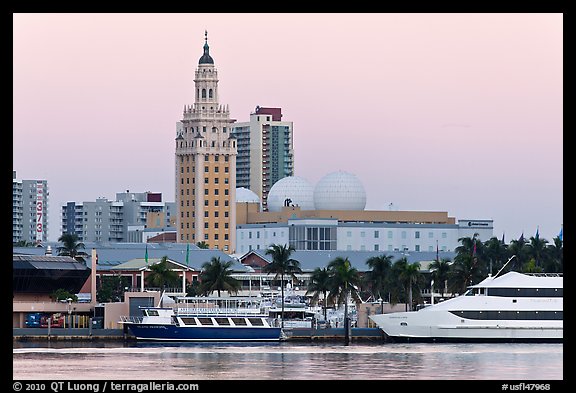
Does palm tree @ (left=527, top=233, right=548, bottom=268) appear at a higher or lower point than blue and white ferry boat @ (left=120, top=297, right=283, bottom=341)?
higher

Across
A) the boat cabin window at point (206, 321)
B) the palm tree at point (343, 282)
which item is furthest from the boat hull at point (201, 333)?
the palm tree at point (343, 282)

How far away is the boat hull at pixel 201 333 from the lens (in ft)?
381

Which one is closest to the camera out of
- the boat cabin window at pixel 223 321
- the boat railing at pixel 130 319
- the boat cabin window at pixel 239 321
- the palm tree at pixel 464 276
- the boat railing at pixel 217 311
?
the boat railing at pixel 217 311

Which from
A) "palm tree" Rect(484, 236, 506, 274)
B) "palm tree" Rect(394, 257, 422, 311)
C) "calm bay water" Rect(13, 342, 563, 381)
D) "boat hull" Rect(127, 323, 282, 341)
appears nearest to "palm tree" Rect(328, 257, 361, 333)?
"palm tree" Rect(394, 257, 422, 311)

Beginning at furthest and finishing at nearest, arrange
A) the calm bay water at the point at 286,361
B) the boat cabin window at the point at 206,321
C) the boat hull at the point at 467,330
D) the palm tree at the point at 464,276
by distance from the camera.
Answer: the palm tree at the point at 464,276 → the boat cabin window at the point at 206,321 → the boat hull at the point at 467,330 → the calm bay water at the point at 286,361

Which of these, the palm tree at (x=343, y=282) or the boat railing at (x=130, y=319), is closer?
the boat railing at (x=130, y=319)

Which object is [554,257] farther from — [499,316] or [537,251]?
[499,316]

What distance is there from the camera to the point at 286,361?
3359 inches

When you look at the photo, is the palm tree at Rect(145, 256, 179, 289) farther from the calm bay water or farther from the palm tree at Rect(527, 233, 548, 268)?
the palm tree at Rect(527, 233, 548, 268)

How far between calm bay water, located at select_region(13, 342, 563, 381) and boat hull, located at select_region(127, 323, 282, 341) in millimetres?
3698

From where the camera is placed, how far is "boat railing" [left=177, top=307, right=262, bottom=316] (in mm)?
118812

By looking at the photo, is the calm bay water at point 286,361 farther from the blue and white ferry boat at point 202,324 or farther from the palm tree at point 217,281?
the palm tree at point 217,281
